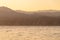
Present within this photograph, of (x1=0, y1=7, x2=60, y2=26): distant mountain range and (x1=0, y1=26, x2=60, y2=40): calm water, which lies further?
(x1=0, y1=7, x2=60, y2=26): distant mountain range

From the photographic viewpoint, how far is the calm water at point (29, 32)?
0.63 m

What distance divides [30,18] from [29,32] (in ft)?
0.38

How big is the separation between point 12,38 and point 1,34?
0.07m

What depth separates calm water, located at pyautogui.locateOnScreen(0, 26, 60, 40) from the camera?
2.07 feet

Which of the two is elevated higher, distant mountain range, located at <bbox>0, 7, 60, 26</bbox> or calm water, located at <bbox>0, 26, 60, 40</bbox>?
distant mountain range, located at <bbox>0, 7, 60, 26</bbox>

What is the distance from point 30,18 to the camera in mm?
748

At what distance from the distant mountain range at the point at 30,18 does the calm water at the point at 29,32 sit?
4 centimetres

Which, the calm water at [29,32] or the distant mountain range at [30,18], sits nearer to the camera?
the calm water at [29,32]

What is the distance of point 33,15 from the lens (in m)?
0.75

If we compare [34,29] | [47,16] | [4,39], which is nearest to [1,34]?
[4,39]

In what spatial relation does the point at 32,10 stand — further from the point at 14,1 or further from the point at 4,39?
the point at 4,39

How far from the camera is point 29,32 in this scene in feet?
2.17

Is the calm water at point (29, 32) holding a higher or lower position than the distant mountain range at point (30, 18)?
lower

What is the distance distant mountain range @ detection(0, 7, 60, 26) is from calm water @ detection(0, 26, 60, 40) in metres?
0.04
